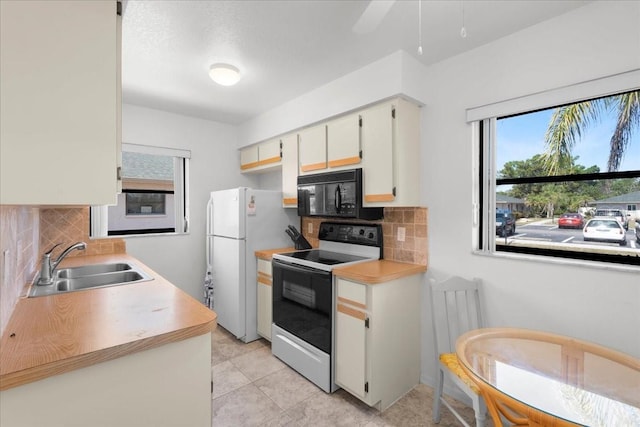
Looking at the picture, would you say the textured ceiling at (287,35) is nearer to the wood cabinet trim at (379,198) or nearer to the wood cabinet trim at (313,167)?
the wood cabinet trim at (313,167)

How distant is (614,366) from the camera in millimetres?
1296

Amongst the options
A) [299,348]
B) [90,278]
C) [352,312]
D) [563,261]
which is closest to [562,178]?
[563,261]

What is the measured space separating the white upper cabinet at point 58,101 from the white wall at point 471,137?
1799mm

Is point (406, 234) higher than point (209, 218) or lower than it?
lower

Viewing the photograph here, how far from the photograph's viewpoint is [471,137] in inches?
85.4

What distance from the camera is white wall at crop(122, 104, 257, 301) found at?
339cm

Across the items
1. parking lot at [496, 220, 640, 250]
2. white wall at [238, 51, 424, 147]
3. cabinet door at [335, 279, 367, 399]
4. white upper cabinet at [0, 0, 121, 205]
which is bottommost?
cabinet door at [335, 279, 367, 399]

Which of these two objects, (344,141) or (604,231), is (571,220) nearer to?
(604,231)

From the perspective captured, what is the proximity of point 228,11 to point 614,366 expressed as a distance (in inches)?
102

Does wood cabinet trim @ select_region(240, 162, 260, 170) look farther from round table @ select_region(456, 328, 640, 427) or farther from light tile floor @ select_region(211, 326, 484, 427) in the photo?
round table @ select_region(456, 328, 640, 427)

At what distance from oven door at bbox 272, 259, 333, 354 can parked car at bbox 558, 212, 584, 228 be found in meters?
1.53

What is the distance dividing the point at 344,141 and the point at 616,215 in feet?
5.92

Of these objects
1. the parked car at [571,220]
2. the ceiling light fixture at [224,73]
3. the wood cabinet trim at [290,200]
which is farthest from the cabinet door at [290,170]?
the parked car at [571,220]

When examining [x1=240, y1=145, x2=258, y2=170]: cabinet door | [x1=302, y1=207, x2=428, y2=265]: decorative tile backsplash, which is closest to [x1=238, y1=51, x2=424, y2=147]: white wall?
[x1=240, y1=145, x2=258, y2=170]: cabinet door
